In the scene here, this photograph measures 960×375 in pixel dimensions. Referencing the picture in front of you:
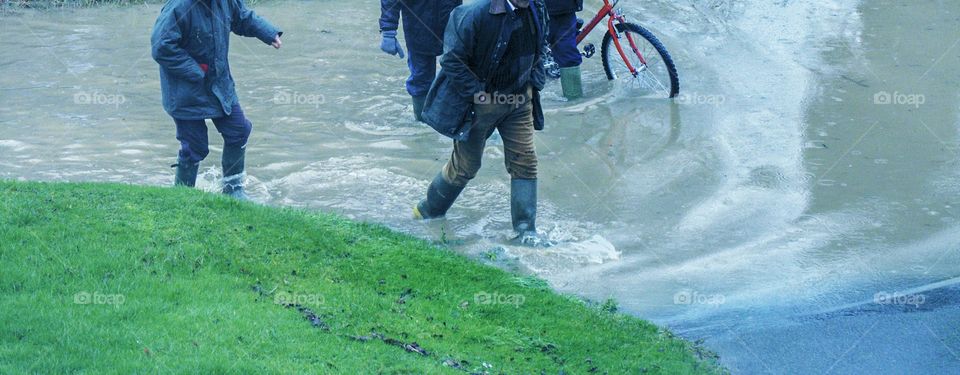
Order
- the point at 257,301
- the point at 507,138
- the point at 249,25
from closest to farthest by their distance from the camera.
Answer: the point at 257,301 → the point at 507,138 → the point at 249,25

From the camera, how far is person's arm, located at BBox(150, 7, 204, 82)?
21.4 ft

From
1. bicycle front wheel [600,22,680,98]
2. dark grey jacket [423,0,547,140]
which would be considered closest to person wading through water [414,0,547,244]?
dark grey jacket [423,0,547,140]

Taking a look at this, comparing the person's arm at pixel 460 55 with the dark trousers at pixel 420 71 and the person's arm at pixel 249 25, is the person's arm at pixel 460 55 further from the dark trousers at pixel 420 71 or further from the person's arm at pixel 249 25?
the dark trousers at pixel 420 71

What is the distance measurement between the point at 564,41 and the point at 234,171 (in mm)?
3612

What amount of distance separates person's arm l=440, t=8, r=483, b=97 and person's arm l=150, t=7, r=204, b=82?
1.63 m

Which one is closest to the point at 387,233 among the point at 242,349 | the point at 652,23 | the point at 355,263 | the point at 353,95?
the point at 355,263

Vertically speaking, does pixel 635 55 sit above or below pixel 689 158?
above

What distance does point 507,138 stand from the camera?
6.88 metres

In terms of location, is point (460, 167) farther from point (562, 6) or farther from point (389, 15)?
point (562, 6)

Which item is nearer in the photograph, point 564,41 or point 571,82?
point 564,41

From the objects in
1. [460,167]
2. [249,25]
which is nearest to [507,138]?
[460,167]

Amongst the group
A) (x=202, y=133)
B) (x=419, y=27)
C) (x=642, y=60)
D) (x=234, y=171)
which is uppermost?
(x=419, y=27)

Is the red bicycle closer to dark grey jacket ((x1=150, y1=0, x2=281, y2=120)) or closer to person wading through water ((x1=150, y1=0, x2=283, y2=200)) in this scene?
person wading through water ((x1=150, y1=0, x2=283, y2=200))

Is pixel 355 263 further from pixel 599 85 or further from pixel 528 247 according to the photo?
pixel 599 85
